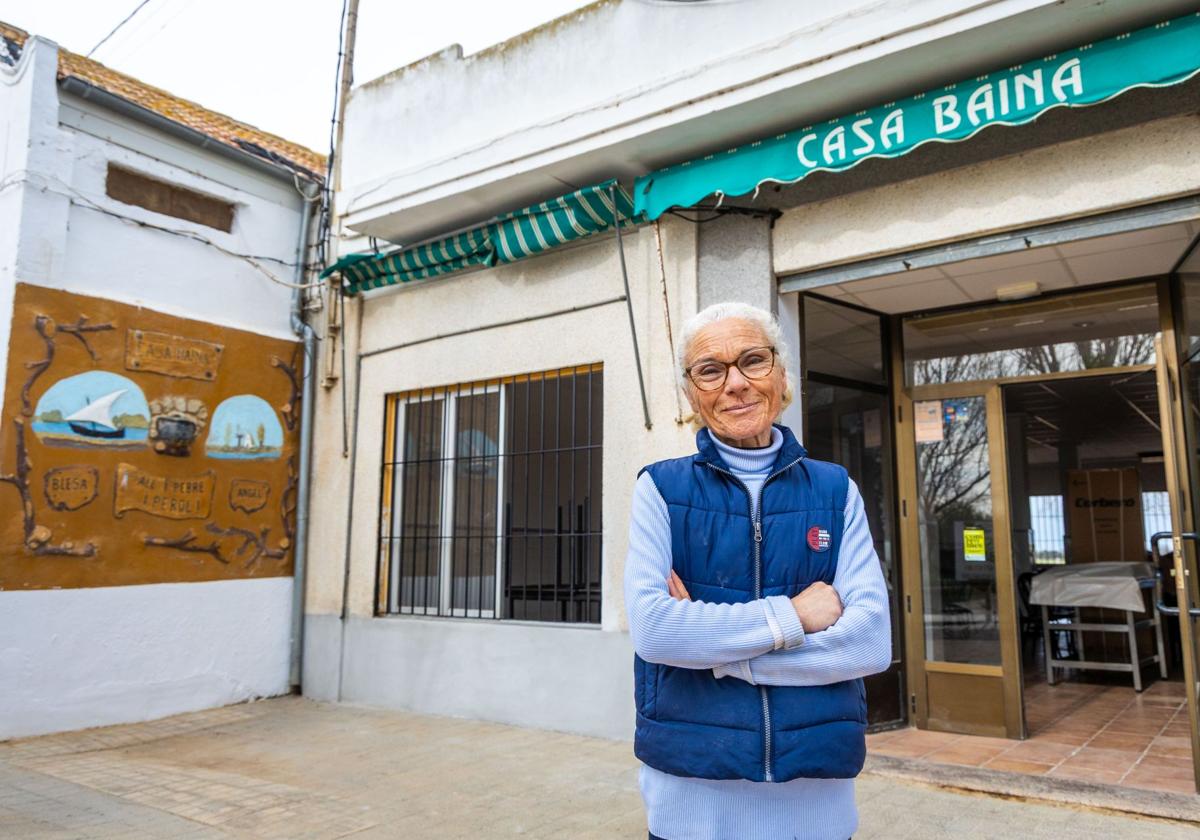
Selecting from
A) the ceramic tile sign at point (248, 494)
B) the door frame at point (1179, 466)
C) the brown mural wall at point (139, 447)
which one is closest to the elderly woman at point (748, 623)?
the door frame at point (1179, 466)

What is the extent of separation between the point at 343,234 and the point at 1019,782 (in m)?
6.60

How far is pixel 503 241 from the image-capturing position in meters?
6.31

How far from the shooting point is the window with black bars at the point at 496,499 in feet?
20.9

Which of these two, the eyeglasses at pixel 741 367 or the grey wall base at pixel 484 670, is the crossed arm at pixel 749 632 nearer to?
the eyeglasses at pixel 741 367

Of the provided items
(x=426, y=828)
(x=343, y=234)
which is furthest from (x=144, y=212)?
(x=426, y=828)

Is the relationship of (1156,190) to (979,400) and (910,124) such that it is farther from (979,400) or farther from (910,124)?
(979,400)

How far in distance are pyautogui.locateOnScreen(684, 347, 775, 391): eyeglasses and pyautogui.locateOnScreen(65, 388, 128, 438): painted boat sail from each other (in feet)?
19.3

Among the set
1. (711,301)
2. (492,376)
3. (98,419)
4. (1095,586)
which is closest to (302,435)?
(98,419)

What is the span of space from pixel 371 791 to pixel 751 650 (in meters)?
3.74

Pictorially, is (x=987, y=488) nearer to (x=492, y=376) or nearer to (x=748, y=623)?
(x=492, y=376)

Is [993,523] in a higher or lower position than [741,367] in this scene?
lower

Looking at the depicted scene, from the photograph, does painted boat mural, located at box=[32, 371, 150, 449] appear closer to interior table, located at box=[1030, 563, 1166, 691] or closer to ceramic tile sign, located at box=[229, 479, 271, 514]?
ceramic tile sign, located at box=[229, 479, 271, 514]

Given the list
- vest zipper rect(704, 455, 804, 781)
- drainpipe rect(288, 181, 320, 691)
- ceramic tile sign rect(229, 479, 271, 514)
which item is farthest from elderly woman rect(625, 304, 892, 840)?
drainpipe rect(288, 181, 320, 691)

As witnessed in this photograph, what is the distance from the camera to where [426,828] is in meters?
4.02
